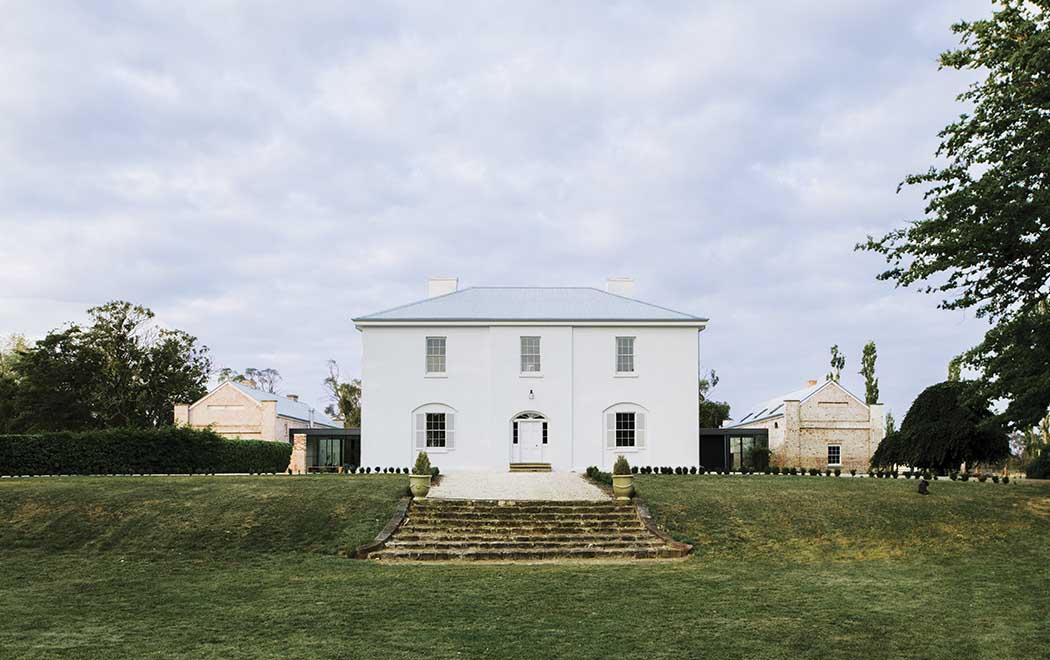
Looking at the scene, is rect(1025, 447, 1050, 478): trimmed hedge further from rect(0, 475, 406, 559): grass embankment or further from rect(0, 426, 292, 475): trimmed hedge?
rect(0, 426, 292, 475): trimmed hedge

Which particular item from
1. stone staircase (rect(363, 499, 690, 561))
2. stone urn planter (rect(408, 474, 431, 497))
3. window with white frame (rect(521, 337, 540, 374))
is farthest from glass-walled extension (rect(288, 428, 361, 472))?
stone staircase (rect(363, 499, 690, 561))

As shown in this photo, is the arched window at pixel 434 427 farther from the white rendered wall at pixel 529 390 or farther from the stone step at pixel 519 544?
the stone step at pixel 519 544

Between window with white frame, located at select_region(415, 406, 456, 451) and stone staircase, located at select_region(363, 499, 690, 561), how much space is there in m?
12.4

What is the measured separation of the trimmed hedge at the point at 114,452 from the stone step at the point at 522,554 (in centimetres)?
1901

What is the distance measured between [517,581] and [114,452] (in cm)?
2356

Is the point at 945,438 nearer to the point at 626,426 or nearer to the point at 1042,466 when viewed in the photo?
the point at 1042,466

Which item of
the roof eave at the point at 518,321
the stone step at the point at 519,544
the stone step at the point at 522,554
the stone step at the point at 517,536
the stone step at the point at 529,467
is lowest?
the stone step at the point at 522,554

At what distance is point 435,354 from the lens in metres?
35.0

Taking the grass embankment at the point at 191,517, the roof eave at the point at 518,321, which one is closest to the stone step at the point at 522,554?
the grass embankment at the point at 191,517

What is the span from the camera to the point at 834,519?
21.0m

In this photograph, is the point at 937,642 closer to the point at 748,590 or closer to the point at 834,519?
the point at 748,590

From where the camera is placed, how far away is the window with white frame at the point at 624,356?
35.1 meters

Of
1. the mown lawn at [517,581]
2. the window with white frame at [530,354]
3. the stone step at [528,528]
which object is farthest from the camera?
the window with white frame at [530,354]

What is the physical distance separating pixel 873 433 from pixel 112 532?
3744 centimetres
